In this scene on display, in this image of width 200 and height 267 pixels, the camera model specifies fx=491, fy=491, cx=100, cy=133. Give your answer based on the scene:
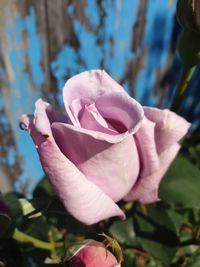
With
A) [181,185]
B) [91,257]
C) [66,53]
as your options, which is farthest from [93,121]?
[66,53]

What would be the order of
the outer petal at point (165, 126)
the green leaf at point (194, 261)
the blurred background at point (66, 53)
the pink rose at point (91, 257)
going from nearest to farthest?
the pink rose at point (91, 257) → the outer petal at point (165, 126) → the green leaf at point (194, 261) → the blurred background at point (66, 53)

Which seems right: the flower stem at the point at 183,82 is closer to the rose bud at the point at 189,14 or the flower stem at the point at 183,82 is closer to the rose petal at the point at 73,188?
the rose bud at the point at 189,14

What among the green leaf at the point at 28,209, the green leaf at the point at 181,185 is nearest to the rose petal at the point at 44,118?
the green leaf at the point at 28,209

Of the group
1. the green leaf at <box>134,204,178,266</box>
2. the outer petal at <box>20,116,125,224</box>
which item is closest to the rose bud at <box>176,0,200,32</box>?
the outer petal at <box>20,116,125,224</box>

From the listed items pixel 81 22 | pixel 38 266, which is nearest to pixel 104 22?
pixel 81 22

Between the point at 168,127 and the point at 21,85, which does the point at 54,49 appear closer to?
the point at 21,85

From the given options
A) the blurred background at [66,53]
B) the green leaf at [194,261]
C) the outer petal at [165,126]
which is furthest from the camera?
the blurred background at [66,53]
